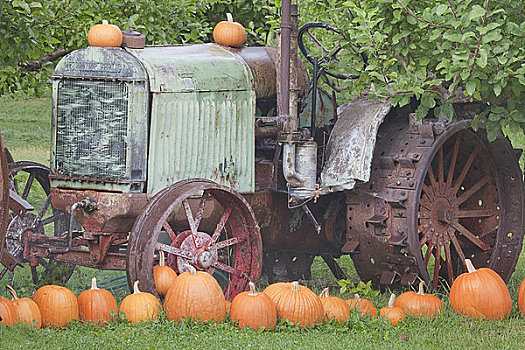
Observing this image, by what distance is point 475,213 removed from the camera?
706cm

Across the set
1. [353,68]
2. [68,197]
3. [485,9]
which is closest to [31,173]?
[68,197]

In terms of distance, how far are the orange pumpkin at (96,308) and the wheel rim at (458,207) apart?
2584 millimetres

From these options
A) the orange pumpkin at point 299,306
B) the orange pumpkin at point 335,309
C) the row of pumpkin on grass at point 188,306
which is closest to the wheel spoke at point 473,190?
the row of pumpkin on grass at point 188,306

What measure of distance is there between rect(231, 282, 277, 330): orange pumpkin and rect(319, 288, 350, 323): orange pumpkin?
0.40m

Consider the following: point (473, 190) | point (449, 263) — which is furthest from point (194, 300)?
point (473, 190)

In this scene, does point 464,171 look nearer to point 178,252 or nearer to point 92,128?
point 178,252

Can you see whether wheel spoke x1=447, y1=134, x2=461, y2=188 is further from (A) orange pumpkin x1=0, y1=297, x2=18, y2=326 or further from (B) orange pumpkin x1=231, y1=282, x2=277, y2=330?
(A) orange pumpkin x1=0, y1=297, x2=18, y2=326

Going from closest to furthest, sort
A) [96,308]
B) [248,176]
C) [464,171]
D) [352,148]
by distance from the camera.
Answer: [96,308], [248,176], [352,148], [464,171]

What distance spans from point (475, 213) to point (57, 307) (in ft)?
12.2

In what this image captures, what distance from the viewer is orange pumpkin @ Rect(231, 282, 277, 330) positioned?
500 cm

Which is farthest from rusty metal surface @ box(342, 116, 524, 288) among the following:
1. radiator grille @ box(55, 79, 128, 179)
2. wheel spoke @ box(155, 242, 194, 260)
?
radiator grille @ box(55, 79, 128, 179)

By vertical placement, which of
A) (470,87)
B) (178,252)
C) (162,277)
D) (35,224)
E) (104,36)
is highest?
(104,36)

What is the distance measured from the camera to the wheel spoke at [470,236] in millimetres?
6824

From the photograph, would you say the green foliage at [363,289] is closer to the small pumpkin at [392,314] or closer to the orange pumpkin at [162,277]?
the small pumpkin at [392,314]
